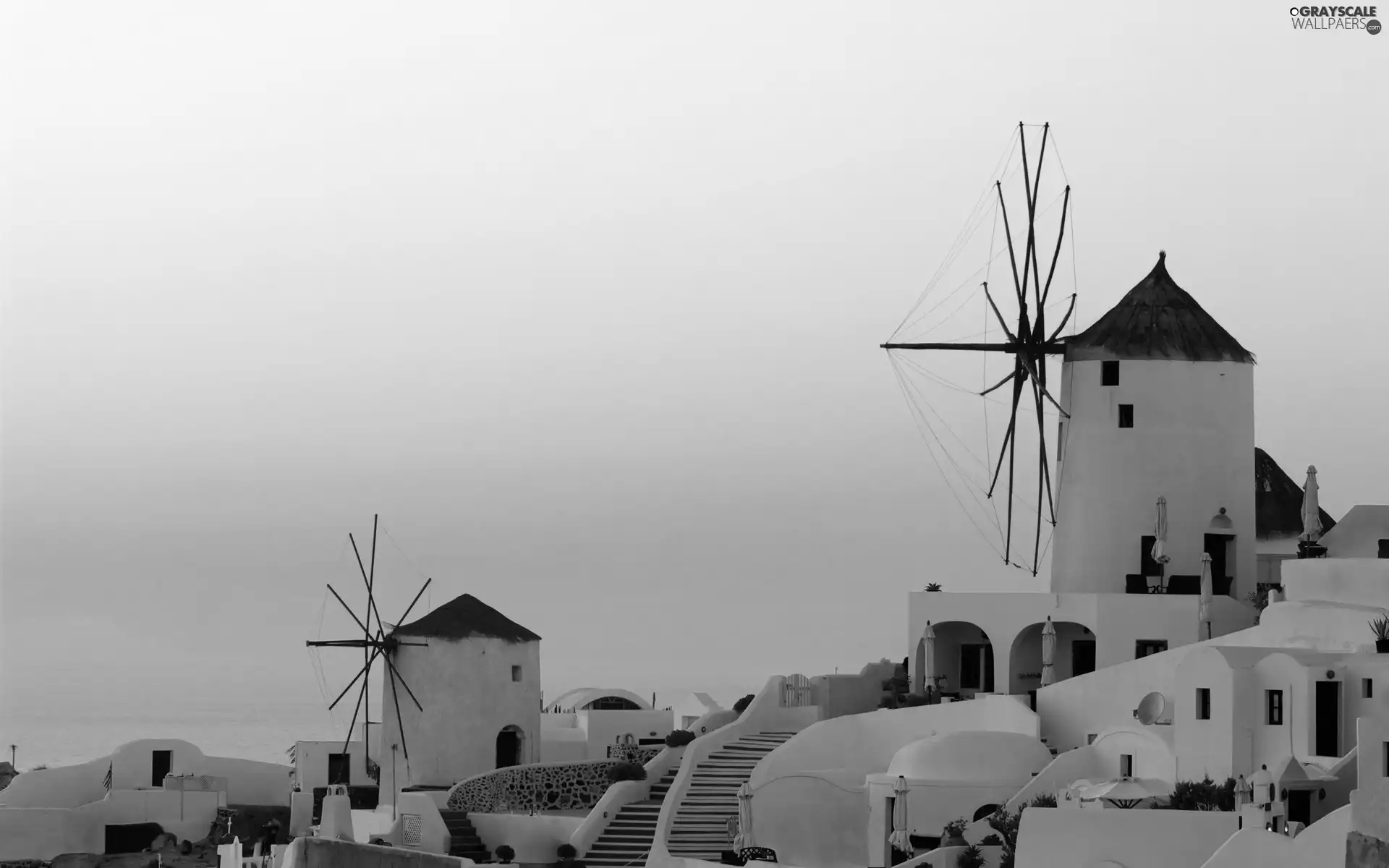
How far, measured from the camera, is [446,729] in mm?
45344

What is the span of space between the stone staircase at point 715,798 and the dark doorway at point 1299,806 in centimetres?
990

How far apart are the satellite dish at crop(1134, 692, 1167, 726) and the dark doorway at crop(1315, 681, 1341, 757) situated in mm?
3974

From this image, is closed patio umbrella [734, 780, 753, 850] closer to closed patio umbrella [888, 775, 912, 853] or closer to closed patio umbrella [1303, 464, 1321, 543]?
closed patio umbrella [888, 775, 912, 853]

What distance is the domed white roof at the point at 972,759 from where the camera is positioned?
3769cm

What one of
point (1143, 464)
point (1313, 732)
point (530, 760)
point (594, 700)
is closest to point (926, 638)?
point (1143, 464)

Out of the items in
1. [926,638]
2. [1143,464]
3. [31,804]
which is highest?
[1143,464]

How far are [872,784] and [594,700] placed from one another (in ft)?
78.7

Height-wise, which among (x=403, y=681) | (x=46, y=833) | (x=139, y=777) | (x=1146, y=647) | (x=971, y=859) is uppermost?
(x=1146, y=647)

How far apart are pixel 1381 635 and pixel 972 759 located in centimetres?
696

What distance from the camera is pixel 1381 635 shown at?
35.7 m

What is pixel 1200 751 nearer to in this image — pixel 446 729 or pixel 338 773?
pixel 446 729

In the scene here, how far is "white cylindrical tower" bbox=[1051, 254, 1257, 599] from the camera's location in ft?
→ 148

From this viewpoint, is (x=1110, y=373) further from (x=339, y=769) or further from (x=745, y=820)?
(x=339, y=769)

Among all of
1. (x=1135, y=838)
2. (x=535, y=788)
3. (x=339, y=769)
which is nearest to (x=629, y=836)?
(x=535, y=788)
